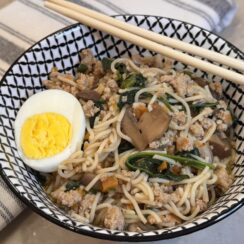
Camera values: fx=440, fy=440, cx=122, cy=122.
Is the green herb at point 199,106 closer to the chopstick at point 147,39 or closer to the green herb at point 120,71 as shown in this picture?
the chopstick at point 147,39

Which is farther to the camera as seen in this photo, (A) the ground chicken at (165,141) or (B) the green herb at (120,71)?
(B) the green herb at (120,71)

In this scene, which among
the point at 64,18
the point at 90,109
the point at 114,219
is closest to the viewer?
the point at 114,219

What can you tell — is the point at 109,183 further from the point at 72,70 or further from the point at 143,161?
the point at 72,70

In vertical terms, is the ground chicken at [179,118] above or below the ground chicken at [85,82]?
above

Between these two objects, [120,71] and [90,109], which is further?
[120,71]

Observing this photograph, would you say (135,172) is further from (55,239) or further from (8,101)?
(8,101)

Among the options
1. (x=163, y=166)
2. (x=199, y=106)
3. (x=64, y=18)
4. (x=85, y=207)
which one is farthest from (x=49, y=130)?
(x=64, y=18)

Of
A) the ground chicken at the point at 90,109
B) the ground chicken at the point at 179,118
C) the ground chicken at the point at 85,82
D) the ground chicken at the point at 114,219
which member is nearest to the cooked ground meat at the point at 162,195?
the ground chicken at the point at 114,219
